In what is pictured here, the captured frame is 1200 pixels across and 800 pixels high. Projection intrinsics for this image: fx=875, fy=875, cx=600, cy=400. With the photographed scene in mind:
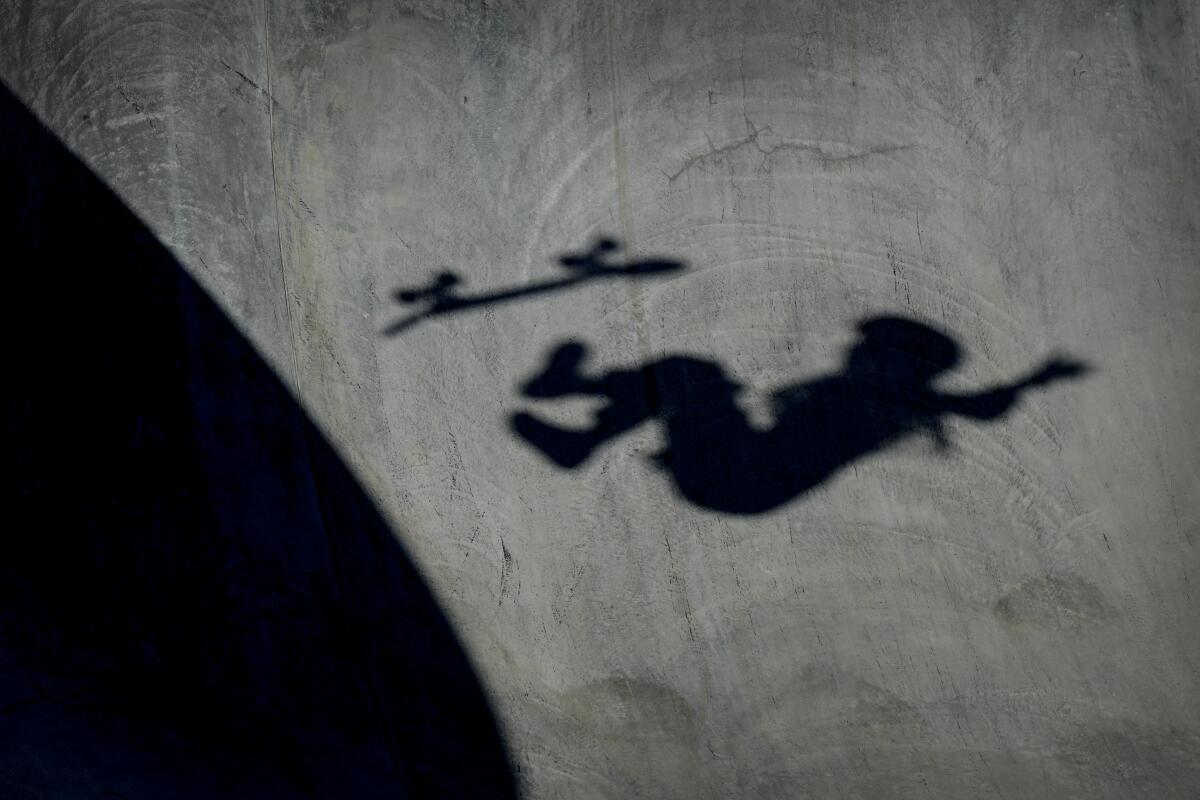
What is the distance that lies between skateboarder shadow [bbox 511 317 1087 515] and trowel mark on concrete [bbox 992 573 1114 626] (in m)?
0.60

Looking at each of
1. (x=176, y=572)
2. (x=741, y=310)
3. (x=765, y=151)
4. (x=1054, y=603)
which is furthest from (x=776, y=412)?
(x=176, y=572)

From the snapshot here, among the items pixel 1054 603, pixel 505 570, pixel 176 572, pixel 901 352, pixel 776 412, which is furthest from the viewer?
pixel 176 572

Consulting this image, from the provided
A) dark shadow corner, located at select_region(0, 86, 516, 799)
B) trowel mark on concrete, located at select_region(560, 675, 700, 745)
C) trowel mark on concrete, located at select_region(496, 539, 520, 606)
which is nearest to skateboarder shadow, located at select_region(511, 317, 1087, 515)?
trowel mark on concrete, located at select_region(496, 539, 520, 606)

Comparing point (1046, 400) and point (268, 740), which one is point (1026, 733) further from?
point (268, 740)

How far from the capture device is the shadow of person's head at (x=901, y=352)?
3.26 m

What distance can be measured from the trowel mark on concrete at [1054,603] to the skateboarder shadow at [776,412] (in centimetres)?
60

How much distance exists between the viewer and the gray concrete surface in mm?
3113

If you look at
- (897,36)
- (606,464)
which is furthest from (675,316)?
(897,36)

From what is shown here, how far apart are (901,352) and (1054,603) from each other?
1.06 metres

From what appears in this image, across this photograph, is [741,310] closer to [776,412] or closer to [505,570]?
[776,412]

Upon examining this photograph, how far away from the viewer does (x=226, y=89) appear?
149 inches

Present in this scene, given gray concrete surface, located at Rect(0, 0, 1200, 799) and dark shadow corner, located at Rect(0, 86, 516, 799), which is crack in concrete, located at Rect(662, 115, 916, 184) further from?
dark shadow corner, located at Rect(0, 86, 516, 799)

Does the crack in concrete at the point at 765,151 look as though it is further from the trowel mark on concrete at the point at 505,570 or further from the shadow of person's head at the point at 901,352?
the trowel mark on concrete at the point at 505,570

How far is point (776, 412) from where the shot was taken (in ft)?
11.2
